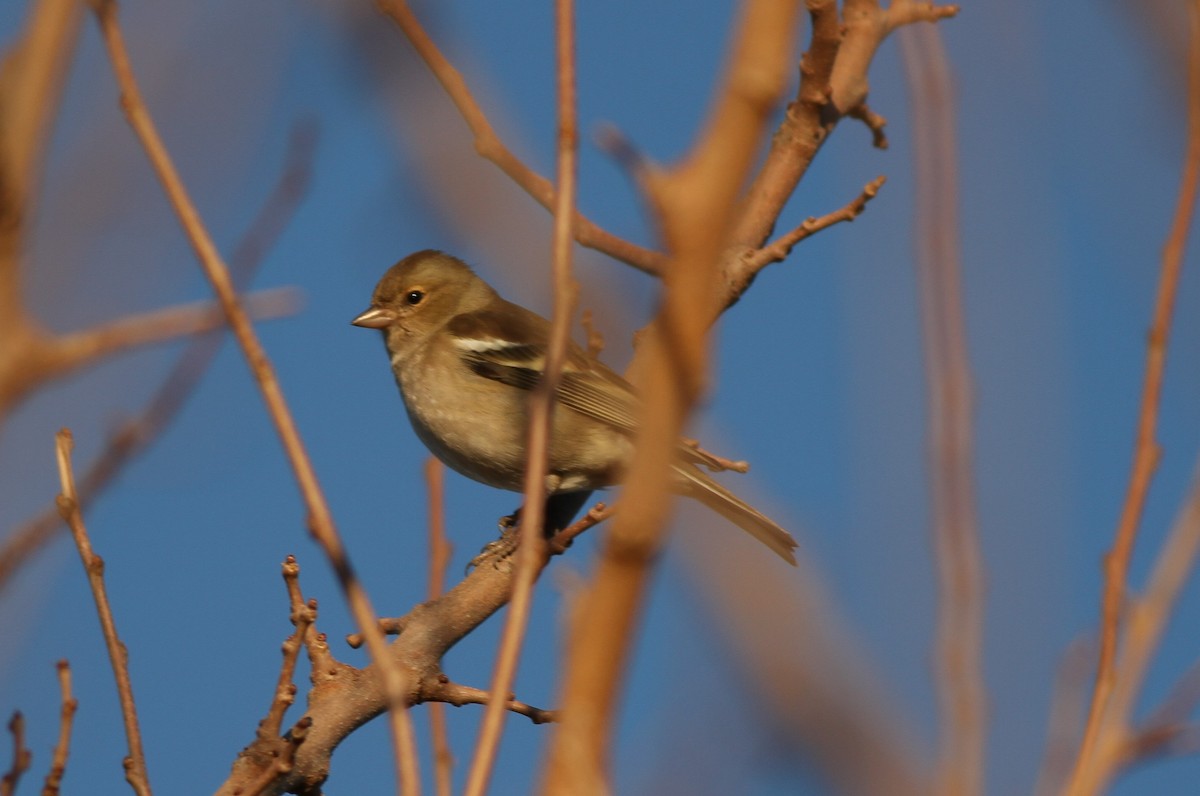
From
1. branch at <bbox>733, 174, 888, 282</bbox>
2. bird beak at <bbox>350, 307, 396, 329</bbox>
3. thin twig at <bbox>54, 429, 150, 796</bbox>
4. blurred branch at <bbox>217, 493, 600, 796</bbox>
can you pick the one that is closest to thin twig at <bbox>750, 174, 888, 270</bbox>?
branch at <bbox>733, 174, 888, 282</bbox>

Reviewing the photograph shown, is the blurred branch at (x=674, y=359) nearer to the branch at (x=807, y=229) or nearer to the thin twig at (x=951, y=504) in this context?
the thin twig at (x=951, y=504)

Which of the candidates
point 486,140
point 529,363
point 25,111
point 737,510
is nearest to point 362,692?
point 486,140

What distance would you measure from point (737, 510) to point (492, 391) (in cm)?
164

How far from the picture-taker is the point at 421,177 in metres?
3.13

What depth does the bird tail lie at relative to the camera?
5.75m

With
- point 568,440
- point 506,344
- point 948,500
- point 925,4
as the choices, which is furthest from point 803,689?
point 506,344

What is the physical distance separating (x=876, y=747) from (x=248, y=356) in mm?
1318

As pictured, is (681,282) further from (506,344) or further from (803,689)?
(506,344)

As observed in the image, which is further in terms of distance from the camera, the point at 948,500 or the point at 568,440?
the point at 568,440

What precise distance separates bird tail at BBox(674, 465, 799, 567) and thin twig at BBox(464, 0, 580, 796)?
152 inches

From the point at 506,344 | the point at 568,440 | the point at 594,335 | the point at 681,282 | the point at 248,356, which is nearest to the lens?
the point at 681,282

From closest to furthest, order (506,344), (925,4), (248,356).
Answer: (248,356)
(925,4)
(506,344)

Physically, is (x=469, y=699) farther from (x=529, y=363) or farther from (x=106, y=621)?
(x=529, y=363)

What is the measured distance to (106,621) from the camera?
2.74m
